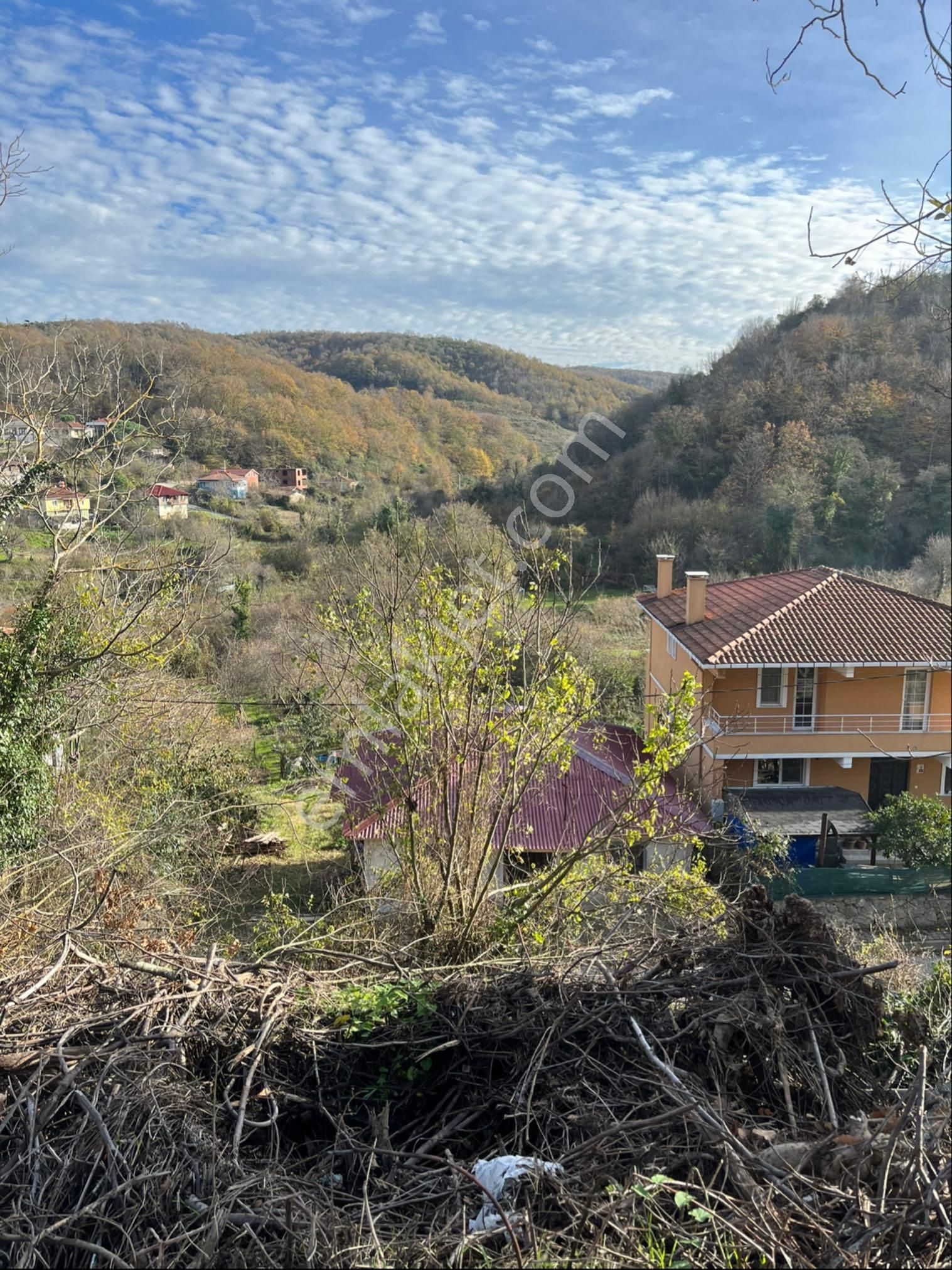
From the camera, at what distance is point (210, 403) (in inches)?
656

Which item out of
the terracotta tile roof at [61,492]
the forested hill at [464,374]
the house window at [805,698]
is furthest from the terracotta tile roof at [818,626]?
the forested hill at [464,374]

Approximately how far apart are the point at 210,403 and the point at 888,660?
46.8 ft

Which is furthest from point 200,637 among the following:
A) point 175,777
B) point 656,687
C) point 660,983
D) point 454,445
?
point 454,445

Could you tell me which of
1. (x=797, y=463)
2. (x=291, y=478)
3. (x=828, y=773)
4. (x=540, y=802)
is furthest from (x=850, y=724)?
(x=291, y=478)

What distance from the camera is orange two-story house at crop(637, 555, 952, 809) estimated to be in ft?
41.1

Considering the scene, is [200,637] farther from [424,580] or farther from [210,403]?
[424,580]

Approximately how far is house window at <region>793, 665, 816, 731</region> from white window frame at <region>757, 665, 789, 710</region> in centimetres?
19

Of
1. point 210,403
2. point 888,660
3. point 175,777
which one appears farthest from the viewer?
point 210,403

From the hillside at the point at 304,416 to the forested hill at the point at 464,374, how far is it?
0.39 m

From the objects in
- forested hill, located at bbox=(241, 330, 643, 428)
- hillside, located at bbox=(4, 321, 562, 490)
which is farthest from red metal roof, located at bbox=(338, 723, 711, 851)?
forested hill, located at bbox=(241, 330, 643, 428)

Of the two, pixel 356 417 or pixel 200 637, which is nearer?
pixel 200 637

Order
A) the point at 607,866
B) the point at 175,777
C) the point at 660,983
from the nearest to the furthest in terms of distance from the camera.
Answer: the point at 660,983, the point at 607,866, the point at 175,777

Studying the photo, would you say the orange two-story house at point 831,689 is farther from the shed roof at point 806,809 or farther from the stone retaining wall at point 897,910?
the stone retaining wall at point 897,910

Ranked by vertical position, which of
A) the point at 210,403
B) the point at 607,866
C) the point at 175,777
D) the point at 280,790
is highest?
the point at 210,403
